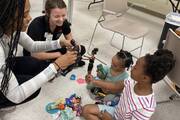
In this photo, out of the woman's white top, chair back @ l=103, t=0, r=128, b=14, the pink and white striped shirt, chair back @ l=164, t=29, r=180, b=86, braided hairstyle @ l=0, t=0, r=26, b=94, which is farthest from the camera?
chair back @ l=103, t=0, r=128, b=14

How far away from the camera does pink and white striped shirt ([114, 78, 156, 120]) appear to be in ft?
4.51

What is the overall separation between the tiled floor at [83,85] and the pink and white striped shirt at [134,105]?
0.45 meters

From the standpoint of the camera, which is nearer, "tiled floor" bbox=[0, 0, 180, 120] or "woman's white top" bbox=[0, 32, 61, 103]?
"woman's white top" bbox=[0, 32, 61, 103]

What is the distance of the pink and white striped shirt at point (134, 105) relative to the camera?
1.38 metres

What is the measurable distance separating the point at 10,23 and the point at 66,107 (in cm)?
89

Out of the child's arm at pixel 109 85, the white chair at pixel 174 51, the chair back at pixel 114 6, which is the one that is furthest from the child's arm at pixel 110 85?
the chair back at pixel 114 6

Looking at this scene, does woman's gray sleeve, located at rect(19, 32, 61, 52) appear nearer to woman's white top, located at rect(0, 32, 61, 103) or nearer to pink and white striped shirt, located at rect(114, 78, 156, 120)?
woman's white top, located at rect(0, 32, 61, 103)

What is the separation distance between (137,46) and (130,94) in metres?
1.41

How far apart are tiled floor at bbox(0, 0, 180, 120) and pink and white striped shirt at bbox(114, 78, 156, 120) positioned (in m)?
0.45

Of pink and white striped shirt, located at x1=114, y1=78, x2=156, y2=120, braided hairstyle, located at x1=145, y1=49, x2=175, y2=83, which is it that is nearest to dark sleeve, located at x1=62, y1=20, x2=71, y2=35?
pink and white striped shirt, located at x1=114, y1=78, x2=156, y2=120

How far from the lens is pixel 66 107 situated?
1.82 meters

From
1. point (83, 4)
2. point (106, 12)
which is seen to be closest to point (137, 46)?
point (106, 12)

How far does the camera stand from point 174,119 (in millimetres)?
1853

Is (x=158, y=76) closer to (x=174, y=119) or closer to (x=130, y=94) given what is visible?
(x=130, y=94)
